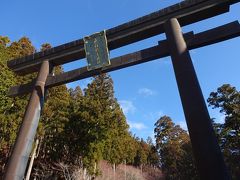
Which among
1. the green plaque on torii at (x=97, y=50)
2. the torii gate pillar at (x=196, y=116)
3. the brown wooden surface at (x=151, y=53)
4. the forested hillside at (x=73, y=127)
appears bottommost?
the torii gate pillar at (x=196, y=116)

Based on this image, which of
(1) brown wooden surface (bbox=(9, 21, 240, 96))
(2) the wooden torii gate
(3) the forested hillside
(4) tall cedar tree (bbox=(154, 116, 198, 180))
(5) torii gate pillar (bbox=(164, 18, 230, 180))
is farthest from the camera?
(4) tall cedar tree (bbox=(154, 116, 198, 180))

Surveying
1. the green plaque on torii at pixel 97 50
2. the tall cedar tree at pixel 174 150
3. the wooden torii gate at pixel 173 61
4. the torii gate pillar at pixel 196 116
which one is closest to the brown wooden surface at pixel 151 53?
the wooden torii gate at pixel 173 61

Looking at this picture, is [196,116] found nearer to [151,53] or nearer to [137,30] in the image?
[151,53]

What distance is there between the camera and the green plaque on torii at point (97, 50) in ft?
20.9

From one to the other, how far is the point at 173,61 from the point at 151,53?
0.76 metres

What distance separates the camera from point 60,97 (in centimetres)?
2256

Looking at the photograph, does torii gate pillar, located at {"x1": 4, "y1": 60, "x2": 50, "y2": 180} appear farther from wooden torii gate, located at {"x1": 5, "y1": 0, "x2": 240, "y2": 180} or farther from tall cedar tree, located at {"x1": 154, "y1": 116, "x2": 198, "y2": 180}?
tall cedar tree, located at {"x1": 154, "y1": 116, "x2": 198, "y2": 180}

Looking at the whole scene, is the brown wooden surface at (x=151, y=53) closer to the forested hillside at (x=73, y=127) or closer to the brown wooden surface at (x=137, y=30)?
the brown wooden surface at (x=137, y=30)

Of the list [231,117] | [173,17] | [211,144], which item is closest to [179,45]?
[173,17]

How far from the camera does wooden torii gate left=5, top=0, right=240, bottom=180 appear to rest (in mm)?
4270

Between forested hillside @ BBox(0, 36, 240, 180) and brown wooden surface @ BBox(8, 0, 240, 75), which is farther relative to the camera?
forested hillside @ BBox(0, 36, 240, 180)

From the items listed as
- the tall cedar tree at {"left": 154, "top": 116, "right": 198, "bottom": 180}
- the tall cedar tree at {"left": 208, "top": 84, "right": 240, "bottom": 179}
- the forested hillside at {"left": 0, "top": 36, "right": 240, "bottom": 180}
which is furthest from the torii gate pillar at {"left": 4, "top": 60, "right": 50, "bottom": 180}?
the tall cedar tree at {"left": 154, "top": 116, "right": 198, "bottom": 180}

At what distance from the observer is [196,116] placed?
445cm

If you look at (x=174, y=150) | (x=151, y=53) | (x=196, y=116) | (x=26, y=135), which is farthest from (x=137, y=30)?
(x=174, y=150)
